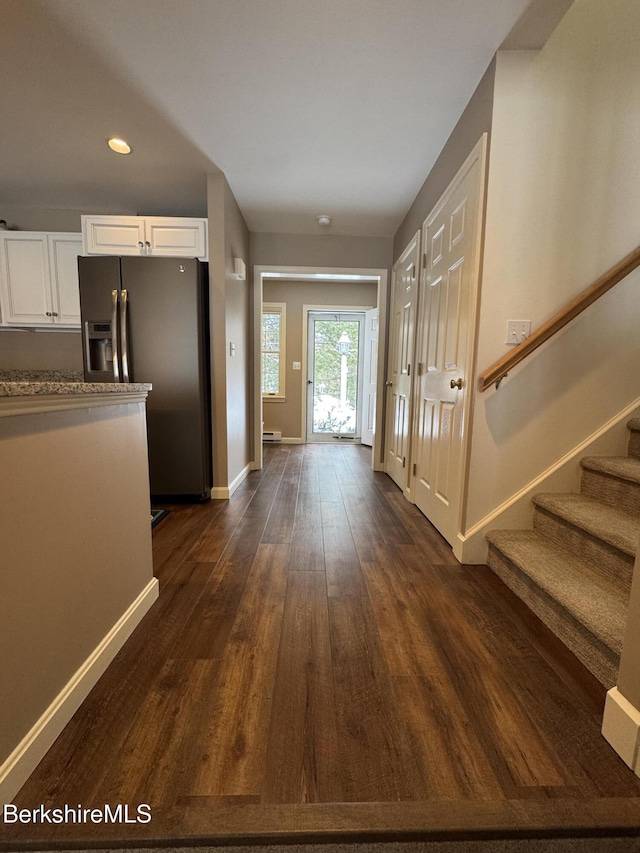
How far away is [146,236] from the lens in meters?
2.59

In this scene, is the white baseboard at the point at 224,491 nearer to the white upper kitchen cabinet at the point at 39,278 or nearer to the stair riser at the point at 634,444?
the white upper kitchen cabinet at the point at 39,278

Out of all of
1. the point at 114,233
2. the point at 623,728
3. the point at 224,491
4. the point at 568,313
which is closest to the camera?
the point at 623,728

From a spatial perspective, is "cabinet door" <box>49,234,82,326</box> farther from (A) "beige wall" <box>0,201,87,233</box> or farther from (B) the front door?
(B) the front door

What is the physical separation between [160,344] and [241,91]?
1.54 metres

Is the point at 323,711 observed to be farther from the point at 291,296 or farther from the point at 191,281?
the point at 291,296

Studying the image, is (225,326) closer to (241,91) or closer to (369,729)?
(241,91)

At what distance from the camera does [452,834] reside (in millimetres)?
704

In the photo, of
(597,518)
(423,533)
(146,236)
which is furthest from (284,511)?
(146,236)

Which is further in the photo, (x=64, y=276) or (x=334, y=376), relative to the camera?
(x=334, y=376)

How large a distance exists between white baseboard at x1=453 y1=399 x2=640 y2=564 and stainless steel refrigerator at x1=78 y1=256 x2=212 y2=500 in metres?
1.91

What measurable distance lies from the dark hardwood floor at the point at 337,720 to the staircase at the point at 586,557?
8 cm

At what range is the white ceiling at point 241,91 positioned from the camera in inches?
55.8

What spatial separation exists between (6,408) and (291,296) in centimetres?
476

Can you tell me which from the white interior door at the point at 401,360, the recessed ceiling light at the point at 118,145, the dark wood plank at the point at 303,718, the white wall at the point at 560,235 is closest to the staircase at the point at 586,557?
the white wall at the point at 560,235
